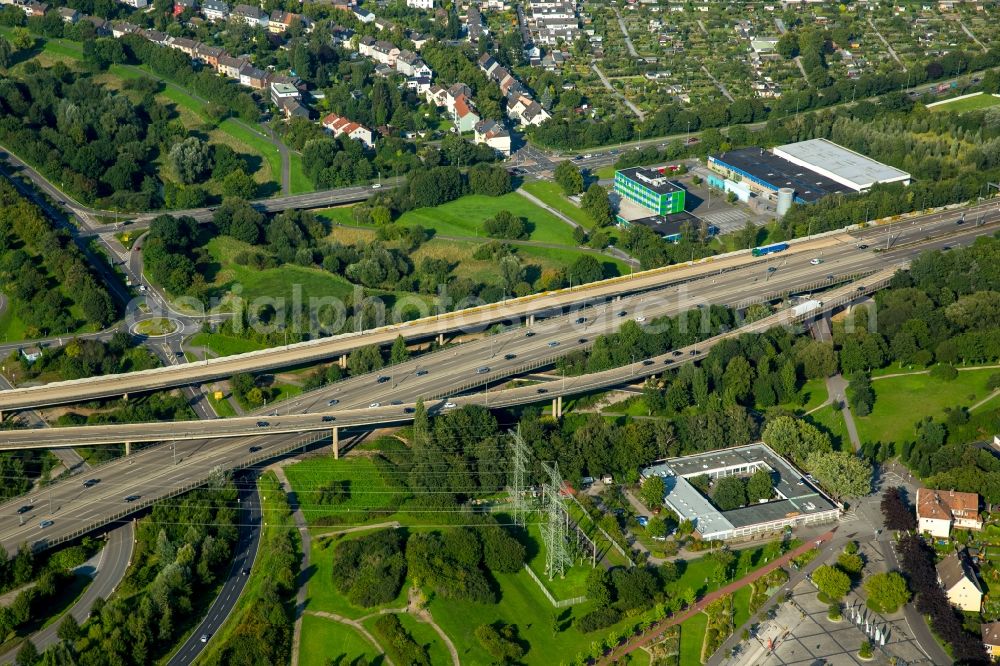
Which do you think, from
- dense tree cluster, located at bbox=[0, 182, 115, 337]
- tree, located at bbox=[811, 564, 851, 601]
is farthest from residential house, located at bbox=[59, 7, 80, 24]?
tree, located at bbox=[811, 564, 851, 601]

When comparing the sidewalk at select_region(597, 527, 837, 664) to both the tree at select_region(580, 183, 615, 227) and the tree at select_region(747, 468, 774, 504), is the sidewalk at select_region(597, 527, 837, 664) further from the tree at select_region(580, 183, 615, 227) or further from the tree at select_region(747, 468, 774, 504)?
the tree at select_region(580, 183, 615, 227)

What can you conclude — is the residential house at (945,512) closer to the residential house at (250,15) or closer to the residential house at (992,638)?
the residential house at (992,638)

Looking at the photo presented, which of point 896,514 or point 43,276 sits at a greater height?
point 43,276

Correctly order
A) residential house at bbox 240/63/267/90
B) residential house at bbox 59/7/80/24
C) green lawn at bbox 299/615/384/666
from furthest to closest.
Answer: residential house at bbox 59/7/80/24, residential house at bbox 240/63/267/90, green lawn at bbox 299/615/384/666

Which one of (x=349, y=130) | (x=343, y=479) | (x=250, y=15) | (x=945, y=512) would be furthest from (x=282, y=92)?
(x=945, y=512)

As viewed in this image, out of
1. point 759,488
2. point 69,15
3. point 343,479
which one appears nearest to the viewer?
point 759,488

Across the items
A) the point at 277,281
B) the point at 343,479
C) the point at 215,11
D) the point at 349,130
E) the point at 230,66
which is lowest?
the point at 277,281

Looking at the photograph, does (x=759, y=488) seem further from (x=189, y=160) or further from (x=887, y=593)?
(x=189, y=160)
